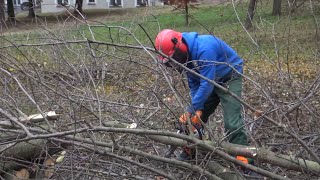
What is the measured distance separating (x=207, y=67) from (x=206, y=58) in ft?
0.31

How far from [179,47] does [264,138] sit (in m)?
1.15

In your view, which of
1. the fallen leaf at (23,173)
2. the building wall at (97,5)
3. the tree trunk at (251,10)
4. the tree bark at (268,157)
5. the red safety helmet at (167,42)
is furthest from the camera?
the building wall at (97,5)

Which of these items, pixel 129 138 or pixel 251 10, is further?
pixel 251 10

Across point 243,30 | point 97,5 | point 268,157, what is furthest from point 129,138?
point 97,5

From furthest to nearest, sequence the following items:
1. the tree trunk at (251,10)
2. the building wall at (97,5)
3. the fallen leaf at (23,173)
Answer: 1. the building wall at (97,5)
2. the tree trunk at (251,10)
3. the fallen leaf at (23,173)

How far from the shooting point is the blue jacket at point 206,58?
12.0 feet

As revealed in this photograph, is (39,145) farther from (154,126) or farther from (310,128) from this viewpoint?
(310,128)

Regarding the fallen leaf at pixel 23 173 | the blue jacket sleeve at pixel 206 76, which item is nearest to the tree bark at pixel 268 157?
the blue jacket sleeve at pixel 206 76

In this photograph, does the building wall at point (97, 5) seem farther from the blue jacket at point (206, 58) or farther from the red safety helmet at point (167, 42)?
the red safety helmet at point (167, 42)

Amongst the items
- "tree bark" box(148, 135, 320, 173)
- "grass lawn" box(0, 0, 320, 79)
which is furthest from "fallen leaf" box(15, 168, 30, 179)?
"tree bark" box(148, 135, 320, 173)

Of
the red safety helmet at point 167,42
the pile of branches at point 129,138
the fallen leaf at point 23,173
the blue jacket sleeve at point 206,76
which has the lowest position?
the fallen leaf at point 23,173

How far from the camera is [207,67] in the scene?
3646 mm

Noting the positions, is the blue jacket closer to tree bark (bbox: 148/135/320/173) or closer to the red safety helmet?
the red safety helmet

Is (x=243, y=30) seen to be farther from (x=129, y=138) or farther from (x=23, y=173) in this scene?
(x=23, y=173)
